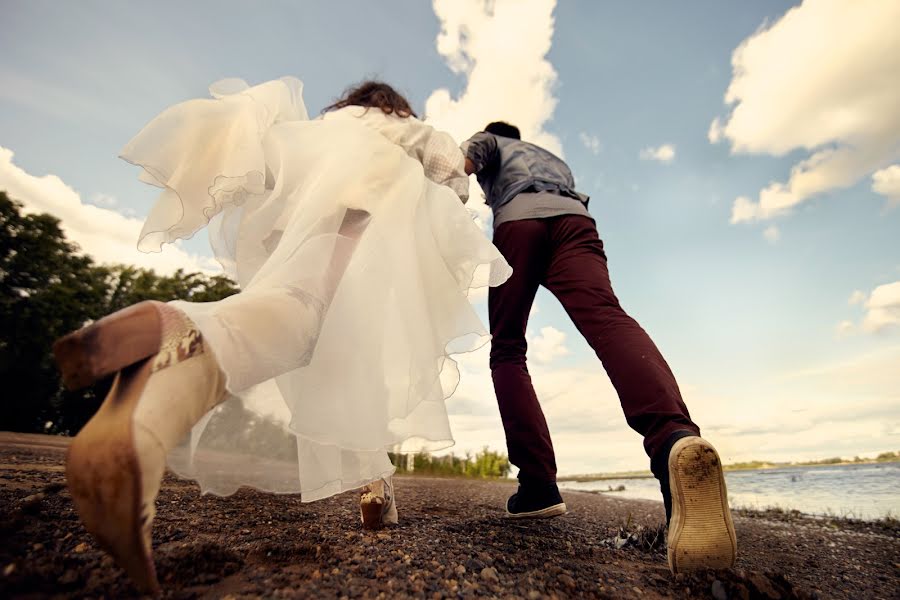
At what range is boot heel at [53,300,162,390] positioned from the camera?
781 mm

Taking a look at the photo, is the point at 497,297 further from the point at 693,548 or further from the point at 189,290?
the point at 189,290

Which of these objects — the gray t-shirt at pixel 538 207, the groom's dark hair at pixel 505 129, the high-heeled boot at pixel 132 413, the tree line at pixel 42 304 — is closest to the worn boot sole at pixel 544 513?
the gray t-shirt at pixel 538 207

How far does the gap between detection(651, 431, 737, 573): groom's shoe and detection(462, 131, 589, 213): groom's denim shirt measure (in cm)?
128

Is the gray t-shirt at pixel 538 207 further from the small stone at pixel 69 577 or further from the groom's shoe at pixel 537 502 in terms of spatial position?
the small stone at pixel 69 577

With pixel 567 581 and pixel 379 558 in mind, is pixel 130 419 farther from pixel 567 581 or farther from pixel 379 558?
pixel 567 581

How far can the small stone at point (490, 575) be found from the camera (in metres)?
1.18

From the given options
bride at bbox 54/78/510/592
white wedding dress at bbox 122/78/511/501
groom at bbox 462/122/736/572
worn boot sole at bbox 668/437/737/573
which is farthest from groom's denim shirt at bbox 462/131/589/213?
worn boot sole at bbox 668/437/737/573

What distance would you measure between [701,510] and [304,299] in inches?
47.3

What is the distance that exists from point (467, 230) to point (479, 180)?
88cm

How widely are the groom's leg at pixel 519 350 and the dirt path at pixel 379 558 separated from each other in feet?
1.00

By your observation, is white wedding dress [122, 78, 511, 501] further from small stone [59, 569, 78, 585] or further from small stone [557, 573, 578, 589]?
small stone [557, 573, 578, 589]

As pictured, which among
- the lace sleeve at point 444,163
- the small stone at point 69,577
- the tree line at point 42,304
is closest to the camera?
the small stone at point 69,577

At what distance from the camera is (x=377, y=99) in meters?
2.03

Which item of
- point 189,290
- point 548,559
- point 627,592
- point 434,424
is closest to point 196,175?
point 434,424
